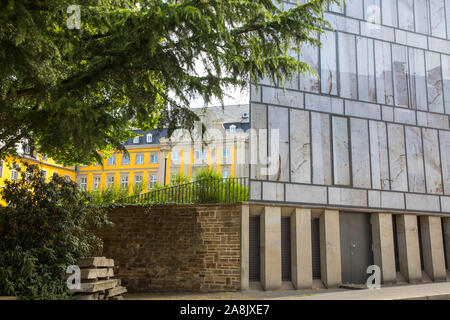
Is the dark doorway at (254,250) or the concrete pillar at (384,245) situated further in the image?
the concrete pillar at (384,245)

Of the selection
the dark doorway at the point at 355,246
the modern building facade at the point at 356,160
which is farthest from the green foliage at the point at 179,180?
the dark doorway at the point at 355,246

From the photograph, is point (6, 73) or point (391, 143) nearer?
point (6, 73)

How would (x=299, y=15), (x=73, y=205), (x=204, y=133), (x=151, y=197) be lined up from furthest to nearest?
(x=151, y=197), (x=73, y=205), (x=204, y=133), (x=299, y=15)

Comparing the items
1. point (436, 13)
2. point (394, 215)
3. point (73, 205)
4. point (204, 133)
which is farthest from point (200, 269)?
point (436, 13)

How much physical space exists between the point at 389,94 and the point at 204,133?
37.0 ft

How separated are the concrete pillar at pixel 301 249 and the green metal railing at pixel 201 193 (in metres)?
1.98

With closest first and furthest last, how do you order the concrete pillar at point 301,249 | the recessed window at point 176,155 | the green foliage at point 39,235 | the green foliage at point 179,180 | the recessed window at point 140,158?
the green foliage at point 39,235 < the concrete pillar at point 301,249 < the green foliage at point 179,180 < the recessed window at point 176,155 < the recessed window at point 140,158

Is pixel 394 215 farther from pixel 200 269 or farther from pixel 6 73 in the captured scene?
pixel 6 73

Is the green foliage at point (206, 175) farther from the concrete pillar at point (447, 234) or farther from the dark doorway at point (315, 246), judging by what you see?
the concrete pillar at point (447, 234)

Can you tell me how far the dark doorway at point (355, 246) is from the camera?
15320mm

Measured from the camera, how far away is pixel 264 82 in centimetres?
1535

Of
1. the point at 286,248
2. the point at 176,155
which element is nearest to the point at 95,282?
the point at 286,248

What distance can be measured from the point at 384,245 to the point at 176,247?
7557mm

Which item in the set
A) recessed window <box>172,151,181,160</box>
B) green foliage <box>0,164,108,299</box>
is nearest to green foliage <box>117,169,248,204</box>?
green foliage <box>0,164,108,299</box>
